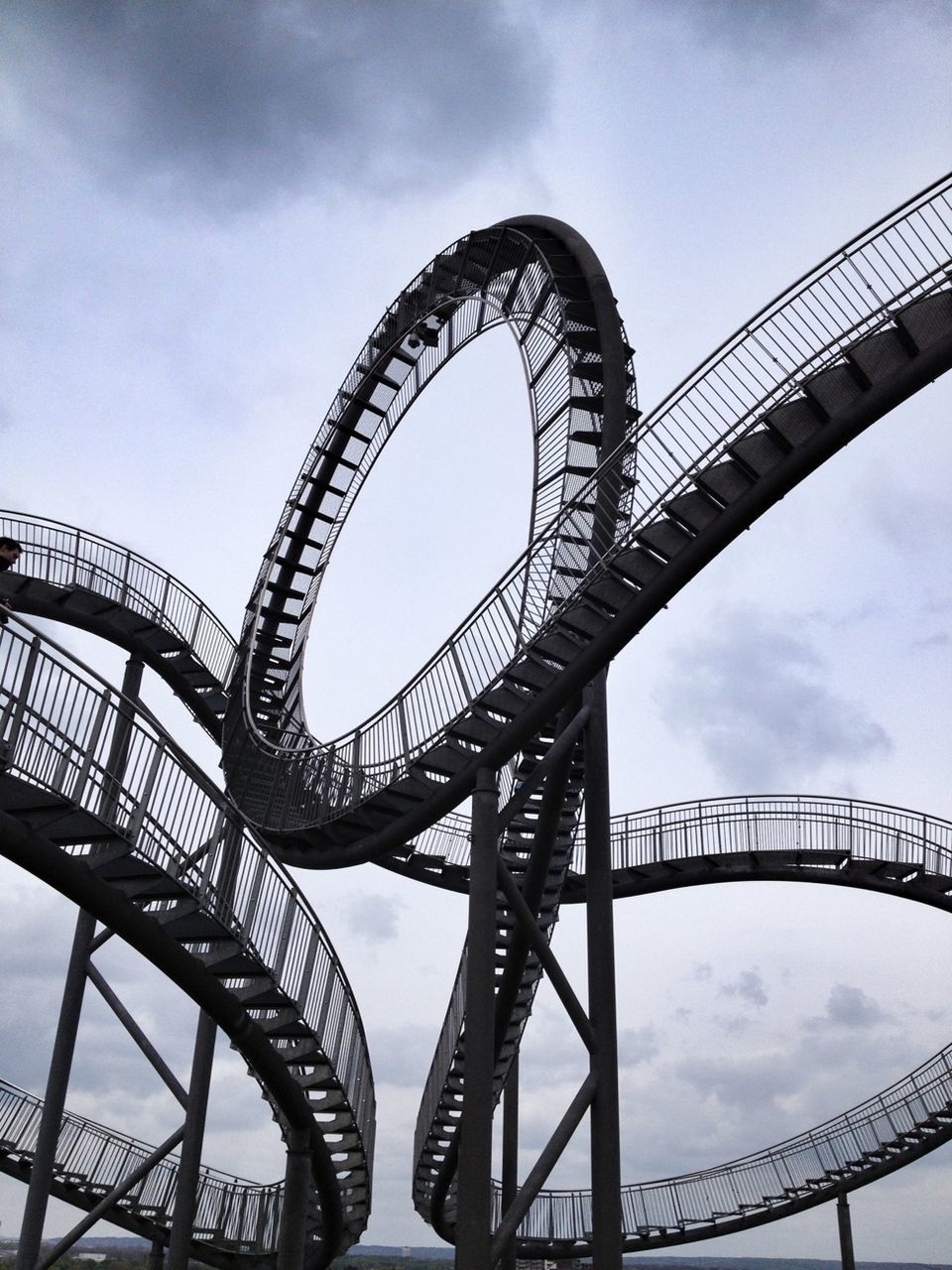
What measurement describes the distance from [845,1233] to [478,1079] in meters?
12.8

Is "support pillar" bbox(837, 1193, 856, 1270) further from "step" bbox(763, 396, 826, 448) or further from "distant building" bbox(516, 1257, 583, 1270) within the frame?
"step" bbox(763, 396, 826, 448)

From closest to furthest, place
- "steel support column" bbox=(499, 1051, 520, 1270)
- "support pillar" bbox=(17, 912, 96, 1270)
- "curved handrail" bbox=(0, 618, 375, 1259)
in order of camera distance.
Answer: "curved handrail" bbox=(0, 618, 375, 1259), "support pillar" bbox=(17, 912, 96, 1270), "steel support column" bbox=(499, 1051, 520, 1270)

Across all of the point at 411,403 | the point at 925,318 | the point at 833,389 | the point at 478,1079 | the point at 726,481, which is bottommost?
the point at 478,1079

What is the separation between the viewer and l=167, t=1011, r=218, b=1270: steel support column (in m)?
12.8

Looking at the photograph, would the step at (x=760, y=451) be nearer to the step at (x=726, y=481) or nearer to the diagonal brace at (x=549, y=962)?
the step at (x=726, y=481)

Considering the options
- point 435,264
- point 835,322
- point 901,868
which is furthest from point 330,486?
point 835,322

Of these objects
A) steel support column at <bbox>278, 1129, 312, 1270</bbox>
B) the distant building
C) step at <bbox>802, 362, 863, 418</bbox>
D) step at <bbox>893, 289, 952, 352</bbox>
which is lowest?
steel support column at <bbox>278, 1129, 312, 1270</bbox>

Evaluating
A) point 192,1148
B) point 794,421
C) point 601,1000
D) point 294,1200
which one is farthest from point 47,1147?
point 794,421

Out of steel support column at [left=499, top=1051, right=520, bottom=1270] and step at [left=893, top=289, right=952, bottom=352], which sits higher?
step at [left=893, top=289, right=952, bottom=352]

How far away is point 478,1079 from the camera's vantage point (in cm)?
954

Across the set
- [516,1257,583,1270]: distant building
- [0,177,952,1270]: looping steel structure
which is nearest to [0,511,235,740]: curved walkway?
[0,177,952,1270]: looping steel structure

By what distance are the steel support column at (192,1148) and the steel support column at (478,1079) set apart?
416 cm

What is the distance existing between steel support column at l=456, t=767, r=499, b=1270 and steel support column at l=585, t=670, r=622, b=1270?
1615 mm

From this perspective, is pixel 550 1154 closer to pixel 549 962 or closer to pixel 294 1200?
pixel 549 962
